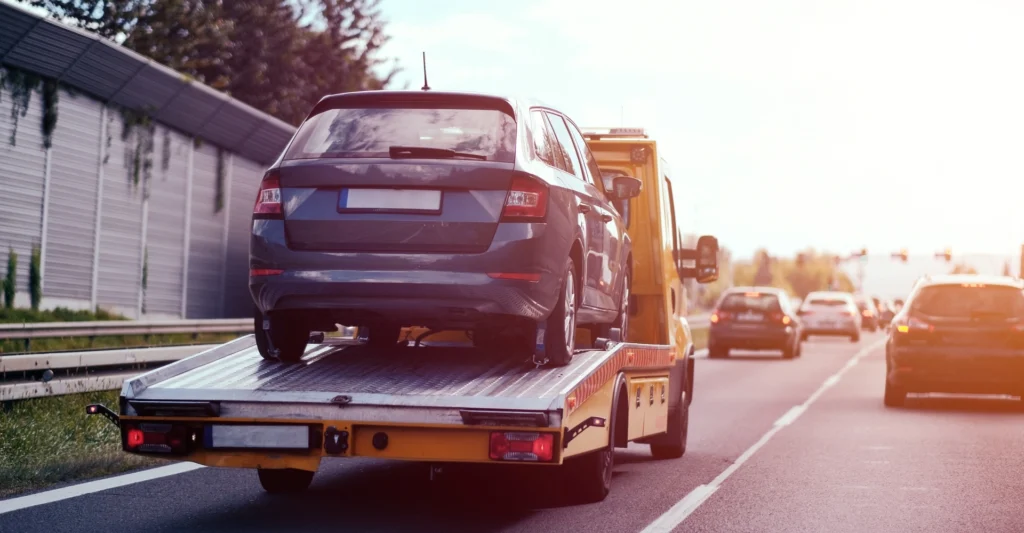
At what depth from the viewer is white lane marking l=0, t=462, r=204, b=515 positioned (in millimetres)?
8203

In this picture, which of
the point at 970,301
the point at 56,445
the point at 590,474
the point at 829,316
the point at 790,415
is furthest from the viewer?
the point at 829,316

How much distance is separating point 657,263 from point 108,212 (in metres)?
16.6

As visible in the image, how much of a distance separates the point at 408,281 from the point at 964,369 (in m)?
11.2

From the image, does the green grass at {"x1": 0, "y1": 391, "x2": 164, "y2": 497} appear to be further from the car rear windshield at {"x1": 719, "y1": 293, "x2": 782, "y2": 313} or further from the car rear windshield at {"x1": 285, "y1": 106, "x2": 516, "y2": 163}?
the car rear windshield at {"x1": 719, "y1": 293, "x2": 782, "y2": 313}

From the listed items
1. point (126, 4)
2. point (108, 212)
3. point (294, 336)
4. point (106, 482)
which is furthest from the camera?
point (126, 4)

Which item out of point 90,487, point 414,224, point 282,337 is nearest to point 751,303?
point 90,487

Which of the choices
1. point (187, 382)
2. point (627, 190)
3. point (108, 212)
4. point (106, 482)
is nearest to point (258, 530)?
point (187, 382)

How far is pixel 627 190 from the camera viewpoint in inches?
A: 388

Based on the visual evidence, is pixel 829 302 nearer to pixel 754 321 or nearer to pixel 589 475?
pixel 754 321

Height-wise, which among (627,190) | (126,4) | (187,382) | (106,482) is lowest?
(106,482)

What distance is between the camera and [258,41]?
41.3 m

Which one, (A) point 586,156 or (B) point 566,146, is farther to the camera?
(A) point 586,156

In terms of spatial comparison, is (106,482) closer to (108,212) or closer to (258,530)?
Result: (258,530)

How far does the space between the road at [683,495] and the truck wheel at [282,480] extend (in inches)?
4.2
